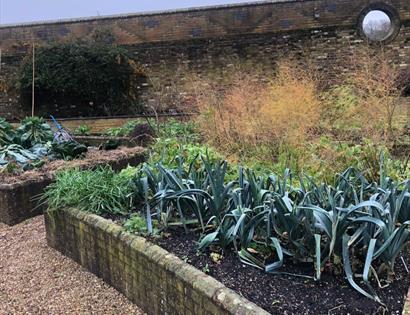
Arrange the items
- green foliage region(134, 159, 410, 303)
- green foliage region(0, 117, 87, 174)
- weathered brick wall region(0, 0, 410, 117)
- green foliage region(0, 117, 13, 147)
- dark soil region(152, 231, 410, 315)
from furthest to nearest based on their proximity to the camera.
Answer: weathered brick wall region(0, 0, 410, 117) < green foliage region(0, 117, 13, 147) < green foliage region(0, 117, 87, 174) < green foliage region(134, 159, 410, 303) < dark soil region(152, 231, 410, 315)

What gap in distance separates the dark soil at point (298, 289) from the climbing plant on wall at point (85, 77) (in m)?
11.3

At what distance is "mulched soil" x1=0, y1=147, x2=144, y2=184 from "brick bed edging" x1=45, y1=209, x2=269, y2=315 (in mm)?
1113

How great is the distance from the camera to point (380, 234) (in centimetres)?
220

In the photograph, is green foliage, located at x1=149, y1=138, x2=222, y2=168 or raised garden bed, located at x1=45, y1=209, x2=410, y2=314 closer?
raised garden bed, located at x1=45, y1=209, x2=410, y2=314

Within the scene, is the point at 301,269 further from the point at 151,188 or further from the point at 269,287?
the point at 151,188

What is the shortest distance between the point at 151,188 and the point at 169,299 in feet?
3.65

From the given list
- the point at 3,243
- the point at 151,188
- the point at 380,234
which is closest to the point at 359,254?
the point at 380,234

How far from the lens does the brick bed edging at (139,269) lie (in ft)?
6.53

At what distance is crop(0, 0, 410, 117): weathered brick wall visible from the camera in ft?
43.0

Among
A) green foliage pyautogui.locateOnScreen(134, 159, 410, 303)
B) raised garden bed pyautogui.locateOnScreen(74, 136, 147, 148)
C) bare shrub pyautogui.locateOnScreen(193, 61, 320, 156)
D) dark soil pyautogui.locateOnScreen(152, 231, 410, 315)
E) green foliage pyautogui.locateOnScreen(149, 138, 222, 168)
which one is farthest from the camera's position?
raised garden bed pyautogui.locateOnScreen(74, 136, 147, 148)

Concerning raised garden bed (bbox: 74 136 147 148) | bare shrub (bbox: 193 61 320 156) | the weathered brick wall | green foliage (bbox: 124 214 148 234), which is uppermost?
the weathered brick wall

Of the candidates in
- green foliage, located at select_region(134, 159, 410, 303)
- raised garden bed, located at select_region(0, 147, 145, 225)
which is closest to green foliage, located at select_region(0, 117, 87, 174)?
raised garden bed, located at select_region(0, 147, 145, 225)

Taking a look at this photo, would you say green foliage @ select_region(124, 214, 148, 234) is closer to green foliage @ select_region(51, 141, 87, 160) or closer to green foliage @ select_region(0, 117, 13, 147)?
green foliage @ select_region(51, 141, 87, 160)

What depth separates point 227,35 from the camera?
13.8 metres
